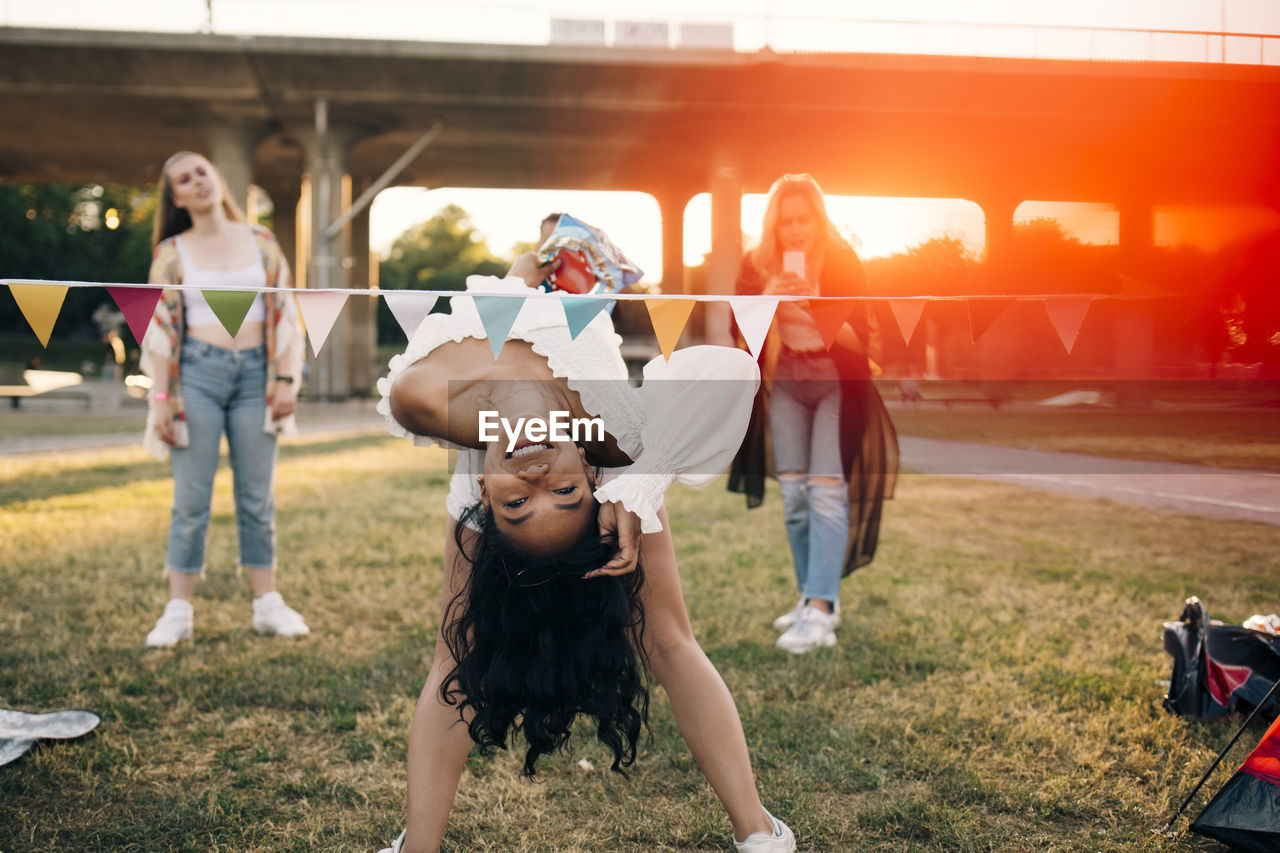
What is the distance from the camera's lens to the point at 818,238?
376 centimetres

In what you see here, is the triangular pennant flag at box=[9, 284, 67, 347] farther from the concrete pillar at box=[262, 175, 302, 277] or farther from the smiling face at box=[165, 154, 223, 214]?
the concrete pillar at box=[262, 175, 302, 277]

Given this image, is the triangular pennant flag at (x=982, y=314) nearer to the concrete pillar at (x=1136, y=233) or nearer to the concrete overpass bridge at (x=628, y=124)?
the concrete pillar at (x=1136, y=233)

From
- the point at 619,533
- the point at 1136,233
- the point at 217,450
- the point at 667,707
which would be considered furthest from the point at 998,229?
the point at 217,450

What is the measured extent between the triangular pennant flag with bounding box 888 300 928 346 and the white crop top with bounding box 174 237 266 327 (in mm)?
2549

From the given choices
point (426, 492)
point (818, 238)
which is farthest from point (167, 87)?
point (818, 238)

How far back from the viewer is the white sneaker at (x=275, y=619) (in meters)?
3.85

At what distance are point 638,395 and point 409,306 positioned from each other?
→ 2.38 feet

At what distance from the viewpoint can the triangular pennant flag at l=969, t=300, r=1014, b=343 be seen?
8.57 ft

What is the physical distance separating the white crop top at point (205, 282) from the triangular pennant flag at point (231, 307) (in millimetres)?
1240

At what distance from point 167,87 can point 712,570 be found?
1945 cm

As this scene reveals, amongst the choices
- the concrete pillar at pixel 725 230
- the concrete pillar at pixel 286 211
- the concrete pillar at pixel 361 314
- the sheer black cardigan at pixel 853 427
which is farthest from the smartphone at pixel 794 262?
the concrete pillar at pixel 286 211

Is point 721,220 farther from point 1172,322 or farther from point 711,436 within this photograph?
point 711,436

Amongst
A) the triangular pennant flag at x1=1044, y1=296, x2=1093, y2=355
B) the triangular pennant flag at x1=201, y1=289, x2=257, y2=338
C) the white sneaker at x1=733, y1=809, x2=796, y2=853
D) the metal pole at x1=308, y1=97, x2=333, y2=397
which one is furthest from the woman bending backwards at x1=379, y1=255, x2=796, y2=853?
the metal pole at x1=308, y1=97, x2=333, y2=397

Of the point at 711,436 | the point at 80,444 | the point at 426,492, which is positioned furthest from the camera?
the point at 80,444
